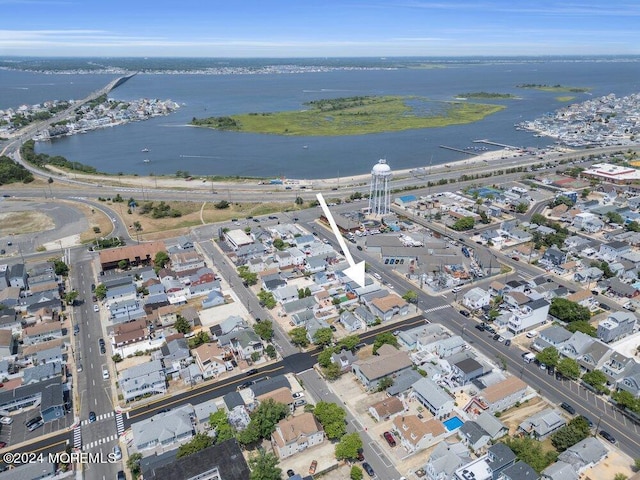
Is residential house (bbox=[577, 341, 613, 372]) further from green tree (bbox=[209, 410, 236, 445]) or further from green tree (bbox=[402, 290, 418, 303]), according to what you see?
green tree (bbox=[209, 410, 236, 445])

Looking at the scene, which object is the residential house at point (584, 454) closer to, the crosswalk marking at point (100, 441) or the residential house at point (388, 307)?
the residential house at point (388, 307)

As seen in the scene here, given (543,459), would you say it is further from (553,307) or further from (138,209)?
(138,209)

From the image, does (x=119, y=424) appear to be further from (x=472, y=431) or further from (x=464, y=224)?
(x=464, y=224)

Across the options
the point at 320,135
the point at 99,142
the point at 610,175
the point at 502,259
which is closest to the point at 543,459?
the point at 502,259

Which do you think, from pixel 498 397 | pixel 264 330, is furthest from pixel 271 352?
pixel 498 397

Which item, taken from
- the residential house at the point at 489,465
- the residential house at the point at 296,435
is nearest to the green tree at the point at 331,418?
the residential house at the point at 296,435

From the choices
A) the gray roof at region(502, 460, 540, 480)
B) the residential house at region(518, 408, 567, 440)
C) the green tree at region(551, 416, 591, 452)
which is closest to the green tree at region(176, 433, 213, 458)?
the gray roof at region(502, 460, 540, 480)
